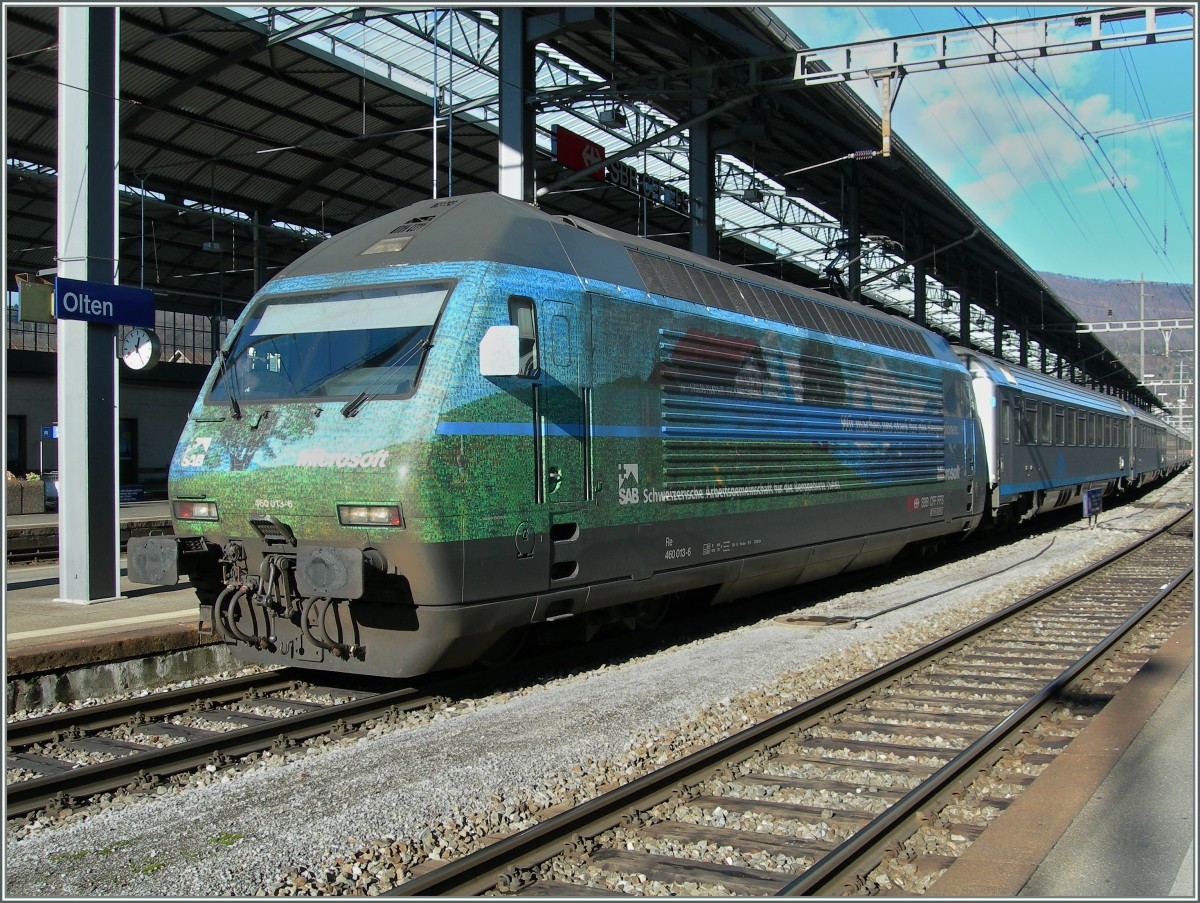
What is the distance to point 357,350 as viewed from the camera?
23.0ft

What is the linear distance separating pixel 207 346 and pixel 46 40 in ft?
82.4

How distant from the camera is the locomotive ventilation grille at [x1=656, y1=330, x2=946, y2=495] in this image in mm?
8898

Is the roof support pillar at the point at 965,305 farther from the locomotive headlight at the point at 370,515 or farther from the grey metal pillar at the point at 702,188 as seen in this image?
the locomotive headlight at the point at 370,515

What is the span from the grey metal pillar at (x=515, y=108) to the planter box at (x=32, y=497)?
48.8 feet

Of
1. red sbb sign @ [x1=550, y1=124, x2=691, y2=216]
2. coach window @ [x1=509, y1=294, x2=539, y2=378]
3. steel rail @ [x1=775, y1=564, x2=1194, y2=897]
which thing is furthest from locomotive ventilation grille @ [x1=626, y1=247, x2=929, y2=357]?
red sbb sign @ [x1=550, y1=124, x2=691, y2=216]

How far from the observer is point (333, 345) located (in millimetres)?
7141

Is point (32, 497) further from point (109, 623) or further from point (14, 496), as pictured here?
point (109, 623)

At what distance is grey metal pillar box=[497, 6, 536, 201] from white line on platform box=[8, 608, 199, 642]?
9.68 m

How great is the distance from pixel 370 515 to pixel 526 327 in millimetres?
1766

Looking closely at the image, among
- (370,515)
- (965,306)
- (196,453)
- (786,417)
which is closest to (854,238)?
(965,306)

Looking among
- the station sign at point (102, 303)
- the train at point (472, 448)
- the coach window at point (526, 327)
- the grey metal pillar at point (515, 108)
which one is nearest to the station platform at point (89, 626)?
the train at point (472, 448)

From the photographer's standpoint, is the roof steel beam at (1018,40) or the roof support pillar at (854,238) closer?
the roof steel beam at (1018,40)

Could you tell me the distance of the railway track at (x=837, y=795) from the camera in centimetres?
435

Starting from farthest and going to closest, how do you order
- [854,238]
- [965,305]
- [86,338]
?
1. [965,305]
2. [854,238]
3. [86,338]
